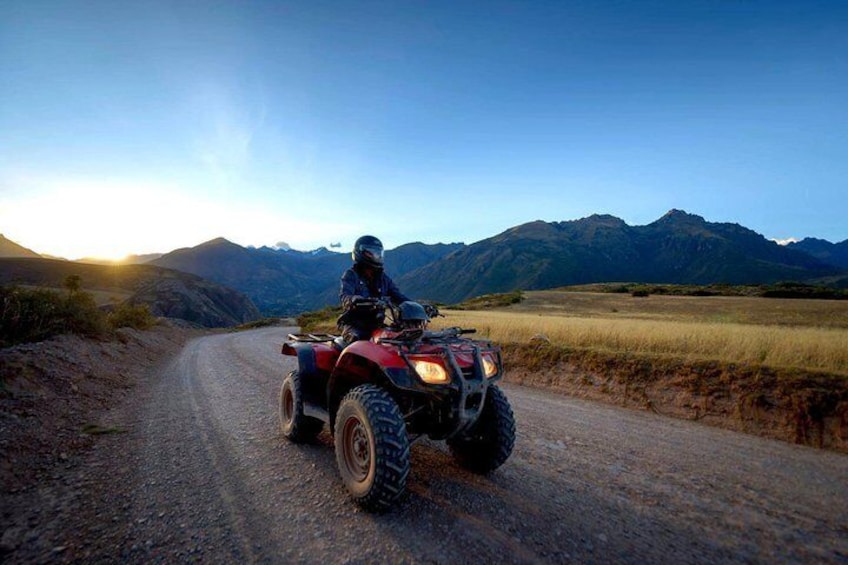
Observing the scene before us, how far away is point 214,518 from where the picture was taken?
3.28 metres

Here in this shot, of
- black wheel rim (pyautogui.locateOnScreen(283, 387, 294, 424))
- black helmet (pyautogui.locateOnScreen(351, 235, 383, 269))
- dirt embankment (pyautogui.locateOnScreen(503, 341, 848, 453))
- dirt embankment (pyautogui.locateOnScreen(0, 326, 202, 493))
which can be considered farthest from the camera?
dirt embankment (pyautogui.locateOnScreen(503, 341, 848, 453))

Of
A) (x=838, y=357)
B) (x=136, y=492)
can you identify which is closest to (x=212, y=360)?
(x=136, y=492)

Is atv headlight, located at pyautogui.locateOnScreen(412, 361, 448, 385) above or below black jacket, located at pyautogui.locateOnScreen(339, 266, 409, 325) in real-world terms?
below

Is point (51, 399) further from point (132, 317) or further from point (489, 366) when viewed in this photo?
point (132, 317)

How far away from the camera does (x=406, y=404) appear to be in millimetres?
4023

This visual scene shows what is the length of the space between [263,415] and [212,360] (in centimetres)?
909

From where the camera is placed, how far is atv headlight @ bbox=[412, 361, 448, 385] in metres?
3.40

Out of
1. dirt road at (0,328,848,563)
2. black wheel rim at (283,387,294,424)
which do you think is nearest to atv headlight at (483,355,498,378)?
dirt road at (0,328,848,563)

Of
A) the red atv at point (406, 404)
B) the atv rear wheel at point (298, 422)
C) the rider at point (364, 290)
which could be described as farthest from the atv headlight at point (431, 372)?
the atv rear wheel at point (298, 422)

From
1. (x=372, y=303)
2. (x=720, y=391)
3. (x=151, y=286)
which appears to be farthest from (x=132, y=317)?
(x=151, y=286)

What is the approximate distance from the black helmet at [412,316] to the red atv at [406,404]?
0.04ft

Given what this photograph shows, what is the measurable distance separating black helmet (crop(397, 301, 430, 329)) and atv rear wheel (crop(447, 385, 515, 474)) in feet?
3.60

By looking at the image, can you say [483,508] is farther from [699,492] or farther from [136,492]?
[136,492]

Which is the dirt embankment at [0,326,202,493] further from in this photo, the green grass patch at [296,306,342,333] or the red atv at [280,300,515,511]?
the green grass patch at [296,306,342,333]
